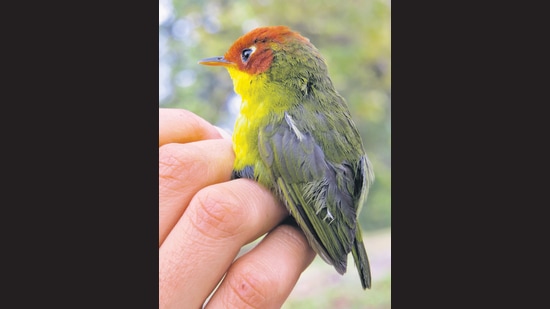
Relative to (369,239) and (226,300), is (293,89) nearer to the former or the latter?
(226,300)

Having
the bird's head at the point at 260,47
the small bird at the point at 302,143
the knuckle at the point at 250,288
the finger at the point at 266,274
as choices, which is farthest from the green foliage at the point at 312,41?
the knuckle at the point at 250,288

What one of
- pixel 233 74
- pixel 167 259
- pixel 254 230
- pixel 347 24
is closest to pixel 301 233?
pixel 254 230

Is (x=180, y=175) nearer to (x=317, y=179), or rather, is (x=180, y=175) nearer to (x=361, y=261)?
(x=317, y=179)

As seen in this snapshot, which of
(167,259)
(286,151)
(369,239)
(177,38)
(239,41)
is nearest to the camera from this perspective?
(167,259)

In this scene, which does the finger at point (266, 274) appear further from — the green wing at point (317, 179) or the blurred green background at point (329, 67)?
the blurred green background at point (329, 67)

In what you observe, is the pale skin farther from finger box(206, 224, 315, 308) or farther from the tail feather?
the tail feather
